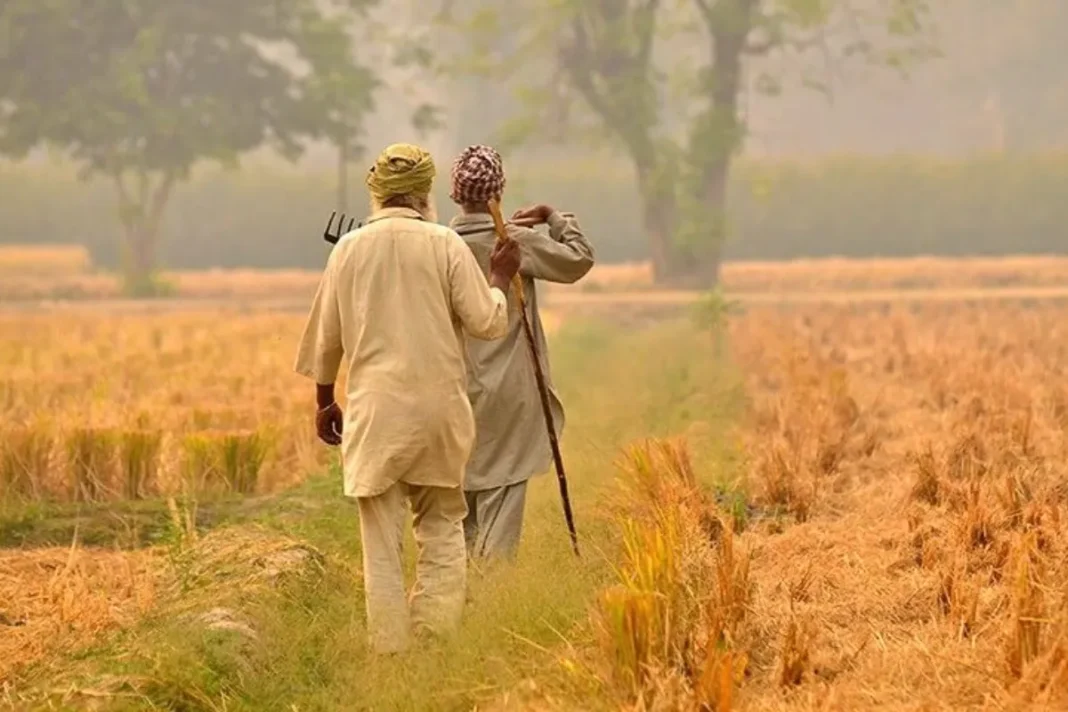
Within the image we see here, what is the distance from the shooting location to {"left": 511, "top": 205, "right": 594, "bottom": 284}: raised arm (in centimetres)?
698

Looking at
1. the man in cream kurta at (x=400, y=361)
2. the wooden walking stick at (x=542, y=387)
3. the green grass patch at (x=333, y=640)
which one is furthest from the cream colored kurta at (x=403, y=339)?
the wooden walking stick at (x=542, y=387)

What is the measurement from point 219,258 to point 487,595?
139 ft

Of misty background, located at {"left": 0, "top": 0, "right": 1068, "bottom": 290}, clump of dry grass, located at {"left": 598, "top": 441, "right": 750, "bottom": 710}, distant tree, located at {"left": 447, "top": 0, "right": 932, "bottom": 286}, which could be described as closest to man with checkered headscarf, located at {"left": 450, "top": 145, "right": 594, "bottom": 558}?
clump of dry grass, located at {"left": 598, "top": 441, "right": 750, "bottom": 710}

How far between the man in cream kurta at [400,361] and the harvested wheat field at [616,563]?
18 centimetres

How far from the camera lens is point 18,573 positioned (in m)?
7.56

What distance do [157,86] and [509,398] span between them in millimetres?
31370

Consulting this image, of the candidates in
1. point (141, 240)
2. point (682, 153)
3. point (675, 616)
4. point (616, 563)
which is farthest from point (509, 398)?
point (141, 240)

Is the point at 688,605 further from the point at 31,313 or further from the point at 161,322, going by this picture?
the point at 31,313

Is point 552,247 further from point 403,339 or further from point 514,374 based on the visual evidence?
point 403,339

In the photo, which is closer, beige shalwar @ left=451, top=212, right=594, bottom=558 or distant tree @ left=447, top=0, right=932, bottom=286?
beige shalwar @ left=451, top=212, right=594, bottom=558

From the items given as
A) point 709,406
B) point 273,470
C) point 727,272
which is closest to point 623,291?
point 727,272

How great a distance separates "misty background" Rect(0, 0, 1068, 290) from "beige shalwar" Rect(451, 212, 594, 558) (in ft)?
88.1

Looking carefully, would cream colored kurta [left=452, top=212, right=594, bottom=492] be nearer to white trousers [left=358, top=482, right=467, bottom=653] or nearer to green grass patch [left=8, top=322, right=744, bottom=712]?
green grass patch [left=8, top=322, right=744, bottom=712]

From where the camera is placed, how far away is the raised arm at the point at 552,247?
698cm
